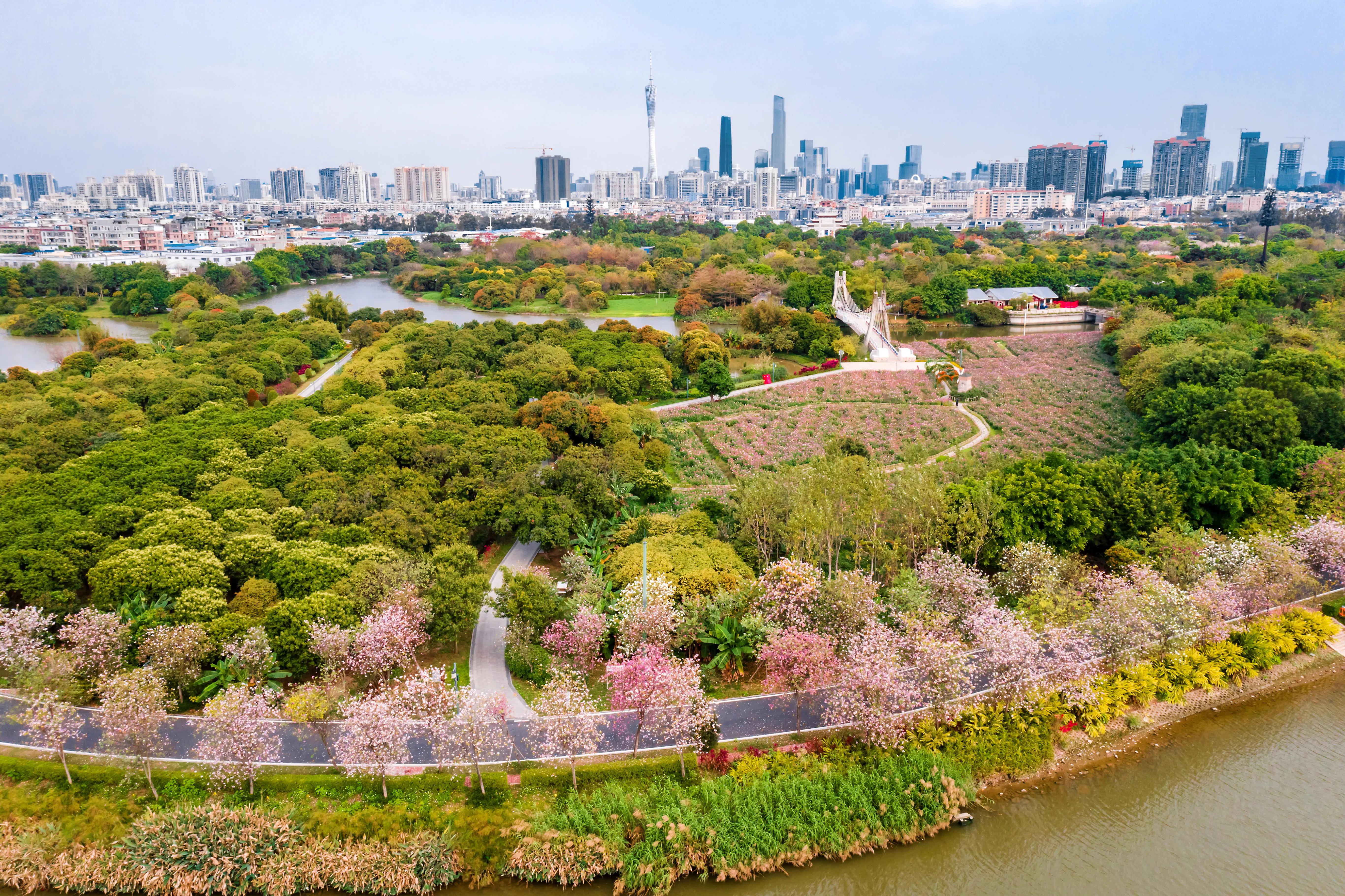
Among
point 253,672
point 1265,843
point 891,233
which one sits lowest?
point 1265,843

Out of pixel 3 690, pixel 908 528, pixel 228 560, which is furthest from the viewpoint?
pixel 908 528

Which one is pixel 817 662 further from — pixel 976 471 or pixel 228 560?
pixel 228 560

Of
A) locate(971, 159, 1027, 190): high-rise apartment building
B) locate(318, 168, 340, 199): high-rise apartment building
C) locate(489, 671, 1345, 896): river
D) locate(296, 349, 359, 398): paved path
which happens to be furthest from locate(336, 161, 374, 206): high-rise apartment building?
locate(489, 671, 1345, 896): river

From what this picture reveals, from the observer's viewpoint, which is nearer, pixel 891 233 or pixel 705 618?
pixel 705 618

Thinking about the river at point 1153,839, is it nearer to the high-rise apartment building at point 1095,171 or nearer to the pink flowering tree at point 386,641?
the pink flowering tree at point 386,641

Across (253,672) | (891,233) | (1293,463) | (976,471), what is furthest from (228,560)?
(891,233)

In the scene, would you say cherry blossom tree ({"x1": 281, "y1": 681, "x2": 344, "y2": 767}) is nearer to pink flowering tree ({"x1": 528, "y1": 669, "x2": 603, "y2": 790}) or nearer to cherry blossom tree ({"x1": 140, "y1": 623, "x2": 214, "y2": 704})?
cherry blossom tree ({"x1": 140, "y1": 623, "x2": 214, "y2": 704})

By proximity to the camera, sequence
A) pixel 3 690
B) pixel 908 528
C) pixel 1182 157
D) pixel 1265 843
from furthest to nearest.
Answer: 1. pixel 1182 157
2. pixel 908 528
3. pixel 3 690
4. pixel 1265 843
